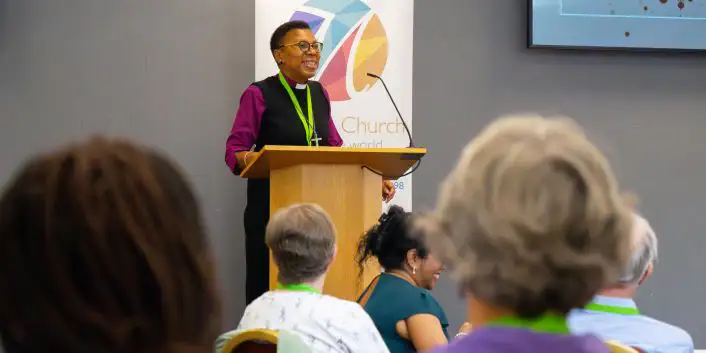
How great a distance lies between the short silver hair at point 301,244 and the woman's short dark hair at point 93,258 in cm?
144

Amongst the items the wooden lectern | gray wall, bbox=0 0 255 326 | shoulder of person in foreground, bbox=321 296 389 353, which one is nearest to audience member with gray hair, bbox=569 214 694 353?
shoulder of person in foreground, bbox=321 296 389 353

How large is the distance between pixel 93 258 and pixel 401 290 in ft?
6.24

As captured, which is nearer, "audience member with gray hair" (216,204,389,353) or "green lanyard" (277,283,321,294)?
"audience member with gray hair" (216,204,389,353)

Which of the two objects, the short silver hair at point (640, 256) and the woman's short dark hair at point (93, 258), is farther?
the short silver hair at point (640, 256)

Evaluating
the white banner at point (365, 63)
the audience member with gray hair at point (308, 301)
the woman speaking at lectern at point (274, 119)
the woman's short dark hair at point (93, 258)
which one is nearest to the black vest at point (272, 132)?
the woman speaking at lectern at point (274, 119)

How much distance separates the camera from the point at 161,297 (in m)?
0.76

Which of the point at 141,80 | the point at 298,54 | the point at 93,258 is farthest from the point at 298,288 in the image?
the point at 141,80

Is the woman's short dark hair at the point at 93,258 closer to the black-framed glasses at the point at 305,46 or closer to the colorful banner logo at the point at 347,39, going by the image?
the black-framed glasses at the point at 305,46

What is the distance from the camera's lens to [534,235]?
→ 95cm

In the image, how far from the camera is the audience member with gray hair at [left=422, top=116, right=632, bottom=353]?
95 centimetres

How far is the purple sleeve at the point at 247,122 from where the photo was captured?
3.66m

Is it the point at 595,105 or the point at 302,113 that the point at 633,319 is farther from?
the point at 595,105

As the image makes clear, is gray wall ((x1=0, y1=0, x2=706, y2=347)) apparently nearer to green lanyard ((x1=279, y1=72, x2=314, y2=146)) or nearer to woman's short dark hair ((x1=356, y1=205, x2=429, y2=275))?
green lanyard ((x1=279, y1=72, x2=314, y2=146))

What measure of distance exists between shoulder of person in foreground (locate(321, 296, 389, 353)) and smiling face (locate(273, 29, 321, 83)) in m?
1.90
